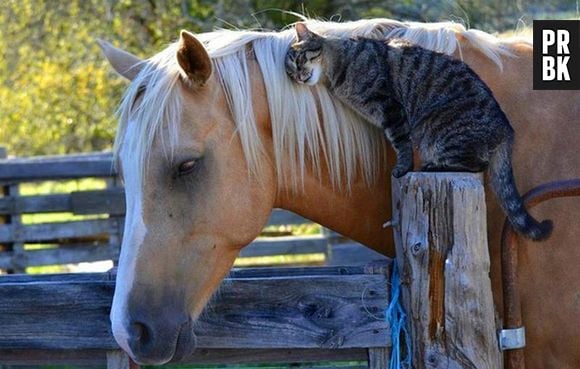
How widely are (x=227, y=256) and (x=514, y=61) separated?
1.25m

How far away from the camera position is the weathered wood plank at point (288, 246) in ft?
32.6

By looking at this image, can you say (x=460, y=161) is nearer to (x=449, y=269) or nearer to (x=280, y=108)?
(x=449, y=269)

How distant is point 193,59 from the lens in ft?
10.0

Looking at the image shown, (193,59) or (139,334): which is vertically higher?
(193,59)

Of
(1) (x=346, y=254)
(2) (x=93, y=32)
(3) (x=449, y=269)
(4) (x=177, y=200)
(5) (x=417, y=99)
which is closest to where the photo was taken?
→ (3) (x=449, y=269)

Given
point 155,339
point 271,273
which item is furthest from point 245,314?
point 155,339

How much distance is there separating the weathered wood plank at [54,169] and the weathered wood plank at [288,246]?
5.75 feet

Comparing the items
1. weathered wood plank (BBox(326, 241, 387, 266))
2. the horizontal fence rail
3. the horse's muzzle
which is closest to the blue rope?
the horizontal fence rail

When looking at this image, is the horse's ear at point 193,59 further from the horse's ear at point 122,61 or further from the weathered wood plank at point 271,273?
the weathered wood plank at point 271,273

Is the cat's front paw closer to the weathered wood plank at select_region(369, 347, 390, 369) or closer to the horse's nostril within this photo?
the weathered wood plank at select_region(369, 347, 390, 369)

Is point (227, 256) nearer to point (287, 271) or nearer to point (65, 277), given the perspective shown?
point (287, 271)

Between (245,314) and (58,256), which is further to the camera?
(58,256)

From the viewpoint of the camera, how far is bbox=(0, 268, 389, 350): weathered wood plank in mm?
3105

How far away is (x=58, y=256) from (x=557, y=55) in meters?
6.94
